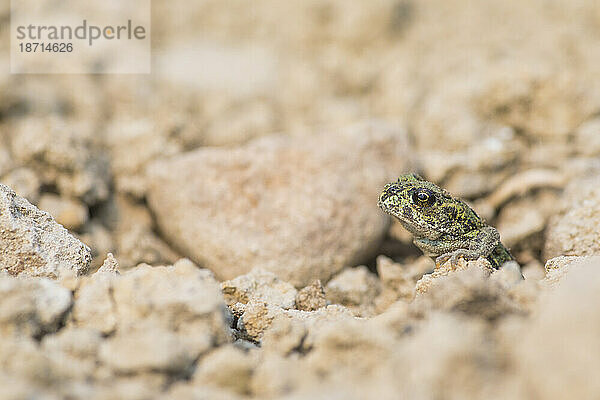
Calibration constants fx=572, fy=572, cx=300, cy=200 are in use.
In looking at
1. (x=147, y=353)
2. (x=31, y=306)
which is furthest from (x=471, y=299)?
(x=31, y=306)

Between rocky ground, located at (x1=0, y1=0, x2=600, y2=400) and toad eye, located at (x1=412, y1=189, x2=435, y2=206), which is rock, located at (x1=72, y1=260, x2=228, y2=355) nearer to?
rocky ground, located at (x1=0, y1=0, x2=600, y2=400)

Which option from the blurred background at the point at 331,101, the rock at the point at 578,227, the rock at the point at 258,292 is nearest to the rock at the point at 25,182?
the blurred background at the point at 331,101

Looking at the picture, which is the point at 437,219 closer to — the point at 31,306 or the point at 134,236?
the point at 134,236

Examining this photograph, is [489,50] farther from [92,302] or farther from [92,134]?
[92,302]

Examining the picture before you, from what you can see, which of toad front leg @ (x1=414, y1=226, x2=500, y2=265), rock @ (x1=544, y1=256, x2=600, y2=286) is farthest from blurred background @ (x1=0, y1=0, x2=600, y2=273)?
rock @ (x1=544, y1=256, x2=600, y2=286)

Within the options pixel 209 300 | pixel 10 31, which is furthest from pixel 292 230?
pixel 10 31
